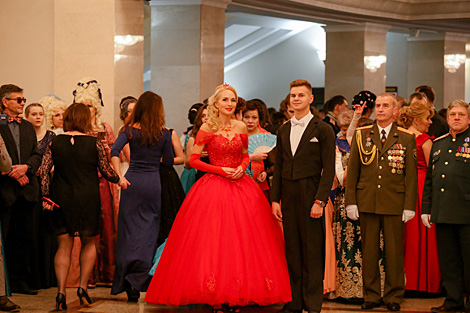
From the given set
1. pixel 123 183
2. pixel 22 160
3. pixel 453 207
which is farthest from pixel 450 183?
pixel 22 160

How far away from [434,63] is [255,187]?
10625 mm

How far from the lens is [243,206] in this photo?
17.4 ft

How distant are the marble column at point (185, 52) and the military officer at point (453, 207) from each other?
548 centimetres

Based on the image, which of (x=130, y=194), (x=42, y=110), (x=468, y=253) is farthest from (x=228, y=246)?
(x=42, y=110)

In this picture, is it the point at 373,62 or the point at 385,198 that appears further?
the point at 373,62

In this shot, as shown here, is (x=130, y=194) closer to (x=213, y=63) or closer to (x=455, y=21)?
(x=213, y=63)

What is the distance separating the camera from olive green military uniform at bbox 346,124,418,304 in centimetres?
576

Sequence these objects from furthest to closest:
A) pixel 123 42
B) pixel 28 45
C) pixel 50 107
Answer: pixel 28 45 → pixel 123 42 → pixel 50 107

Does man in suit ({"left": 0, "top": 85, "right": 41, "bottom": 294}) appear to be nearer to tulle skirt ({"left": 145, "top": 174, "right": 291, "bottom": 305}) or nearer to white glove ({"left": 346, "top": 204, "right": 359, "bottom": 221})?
tulle skirt ({"left": 145, "top": 174, "right": 291, "bottom": 305})

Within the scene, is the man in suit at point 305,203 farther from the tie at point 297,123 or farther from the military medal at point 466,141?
the military medal at point 466,141

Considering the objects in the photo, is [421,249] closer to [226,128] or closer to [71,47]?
[226,128]

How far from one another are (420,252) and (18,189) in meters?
3.64

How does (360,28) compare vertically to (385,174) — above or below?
above

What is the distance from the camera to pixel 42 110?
6.82 m
